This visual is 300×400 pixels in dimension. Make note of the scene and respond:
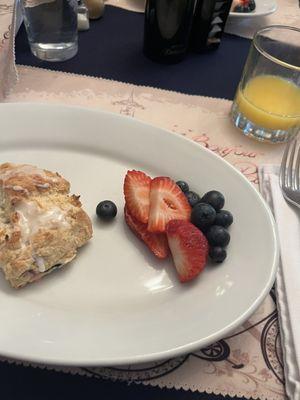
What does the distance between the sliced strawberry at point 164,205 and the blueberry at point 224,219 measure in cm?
6

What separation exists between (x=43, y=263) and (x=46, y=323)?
0.36 ft

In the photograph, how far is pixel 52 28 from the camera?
1258 mm

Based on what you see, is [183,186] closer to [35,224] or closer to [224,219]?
[224,219]

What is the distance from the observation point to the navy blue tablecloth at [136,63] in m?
1.30

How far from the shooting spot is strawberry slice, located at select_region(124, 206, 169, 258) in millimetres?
808

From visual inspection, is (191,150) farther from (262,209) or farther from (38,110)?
(38,110)

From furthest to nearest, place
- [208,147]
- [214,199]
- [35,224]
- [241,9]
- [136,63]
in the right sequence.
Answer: [241,9]
[136,63]
[208,147]
[214,199]
[35,224]

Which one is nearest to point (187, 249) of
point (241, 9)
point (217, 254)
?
point (217, 254)

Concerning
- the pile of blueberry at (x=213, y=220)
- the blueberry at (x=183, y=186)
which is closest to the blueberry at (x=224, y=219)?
the pile of blueberry at (x=213, y=220)

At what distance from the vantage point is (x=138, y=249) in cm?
83

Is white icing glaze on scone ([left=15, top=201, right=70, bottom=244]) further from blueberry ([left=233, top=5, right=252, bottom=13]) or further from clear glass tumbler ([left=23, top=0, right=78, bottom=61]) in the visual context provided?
blueberry ([left=233, top=5, right=252, bottom=13])

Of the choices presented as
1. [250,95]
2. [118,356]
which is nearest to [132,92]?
[250,95]

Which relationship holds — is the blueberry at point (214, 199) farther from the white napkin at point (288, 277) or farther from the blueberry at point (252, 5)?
the blueberry at point (252, 5)

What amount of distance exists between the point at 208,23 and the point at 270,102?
0.38 m
